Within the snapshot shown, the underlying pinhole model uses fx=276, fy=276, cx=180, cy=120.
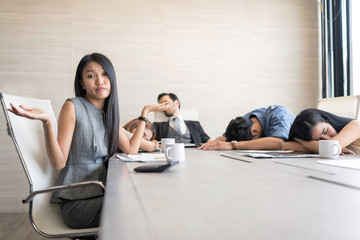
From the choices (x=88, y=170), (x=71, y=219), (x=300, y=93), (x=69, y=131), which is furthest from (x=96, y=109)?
(x=300, y=93)

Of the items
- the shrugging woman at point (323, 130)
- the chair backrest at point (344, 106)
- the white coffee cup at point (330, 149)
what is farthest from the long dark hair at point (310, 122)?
the chair backrest at point (344, 106)

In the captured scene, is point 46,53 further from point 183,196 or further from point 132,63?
point 183,196

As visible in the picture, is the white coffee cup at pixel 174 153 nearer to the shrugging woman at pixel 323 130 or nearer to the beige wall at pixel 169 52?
the shrugging woman at pixel 323 130

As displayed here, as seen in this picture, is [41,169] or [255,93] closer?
[41,169]

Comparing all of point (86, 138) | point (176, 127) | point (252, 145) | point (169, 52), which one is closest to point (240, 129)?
point (252, 145)

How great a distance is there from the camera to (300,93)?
3773mm

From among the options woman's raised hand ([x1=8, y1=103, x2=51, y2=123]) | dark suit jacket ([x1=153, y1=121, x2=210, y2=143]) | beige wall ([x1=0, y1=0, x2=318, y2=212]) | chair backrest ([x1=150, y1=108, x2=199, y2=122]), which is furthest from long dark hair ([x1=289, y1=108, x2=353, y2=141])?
beige wall ([x1=0, y1=0, x2=318, y2=212])

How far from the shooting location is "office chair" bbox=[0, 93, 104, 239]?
1.12 m

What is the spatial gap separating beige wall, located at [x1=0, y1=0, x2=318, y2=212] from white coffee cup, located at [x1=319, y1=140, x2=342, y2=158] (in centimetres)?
236

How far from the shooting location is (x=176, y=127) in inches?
125

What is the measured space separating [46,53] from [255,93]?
267 centimetres

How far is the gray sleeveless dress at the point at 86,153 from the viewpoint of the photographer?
4.11 feet

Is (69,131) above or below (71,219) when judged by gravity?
above

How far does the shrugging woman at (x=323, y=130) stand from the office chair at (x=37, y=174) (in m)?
1.14
